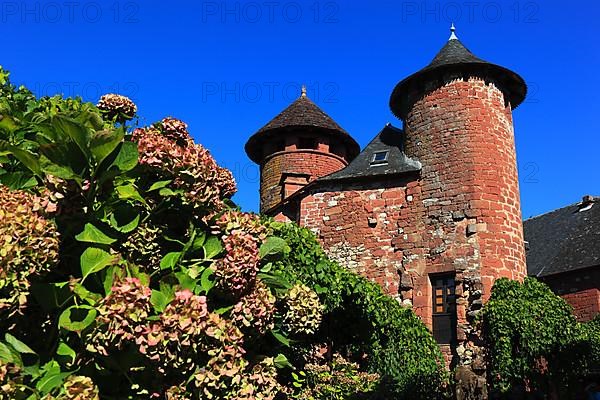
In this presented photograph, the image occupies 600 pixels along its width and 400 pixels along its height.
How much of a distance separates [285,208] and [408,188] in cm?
499

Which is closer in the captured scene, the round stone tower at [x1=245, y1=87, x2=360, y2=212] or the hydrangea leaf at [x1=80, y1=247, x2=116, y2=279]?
the hydrangea leaf at [x1=80, y1=247, x2=116, y2=279]

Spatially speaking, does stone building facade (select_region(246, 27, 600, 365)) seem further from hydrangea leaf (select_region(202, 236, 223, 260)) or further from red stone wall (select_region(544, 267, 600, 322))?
hydrangea leaf (select_region(202, 236, 223, 260))

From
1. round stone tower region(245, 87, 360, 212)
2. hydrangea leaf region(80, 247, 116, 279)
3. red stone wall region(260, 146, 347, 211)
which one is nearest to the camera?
hydrangea leaf region(80, 247, 116, 279)

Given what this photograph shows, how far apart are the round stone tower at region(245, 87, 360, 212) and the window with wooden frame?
8.80 metres

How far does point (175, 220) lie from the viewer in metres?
3.09

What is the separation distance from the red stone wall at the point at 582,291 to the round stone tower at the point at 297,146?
415 inches

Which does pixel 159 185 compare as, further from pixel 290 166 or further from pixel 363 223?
pixel 290 166

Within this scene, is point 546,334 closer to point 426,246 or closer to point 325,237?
point 426,246

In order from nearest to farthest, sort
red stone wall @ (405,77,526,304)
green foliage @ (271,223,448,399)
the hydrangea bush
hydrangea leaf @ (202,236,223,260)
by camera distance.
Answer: the hydrangea bush
hydrangea leaf @ (202,236,223,260)
green foliage @ (271,223,448,399)
red stone wall @ (405,77,526,304)

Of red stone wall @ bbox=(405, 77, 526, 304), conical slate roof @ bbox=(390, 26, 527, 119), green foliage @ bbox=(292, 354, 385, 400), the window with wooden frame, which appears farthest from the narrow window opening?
green foliage @ bbox=(292, 354, 385, 400)

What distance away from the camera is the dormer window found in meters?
17.9

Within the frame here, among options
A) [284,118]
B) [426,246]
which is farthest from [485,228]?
[284,118]

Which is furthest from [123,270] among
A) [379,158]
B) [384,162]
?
[379,158]

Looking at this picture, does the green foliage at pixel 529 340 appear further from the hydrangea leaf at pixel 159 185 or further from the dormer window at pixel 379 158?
the hydrangea leaf at pixel 159 185
